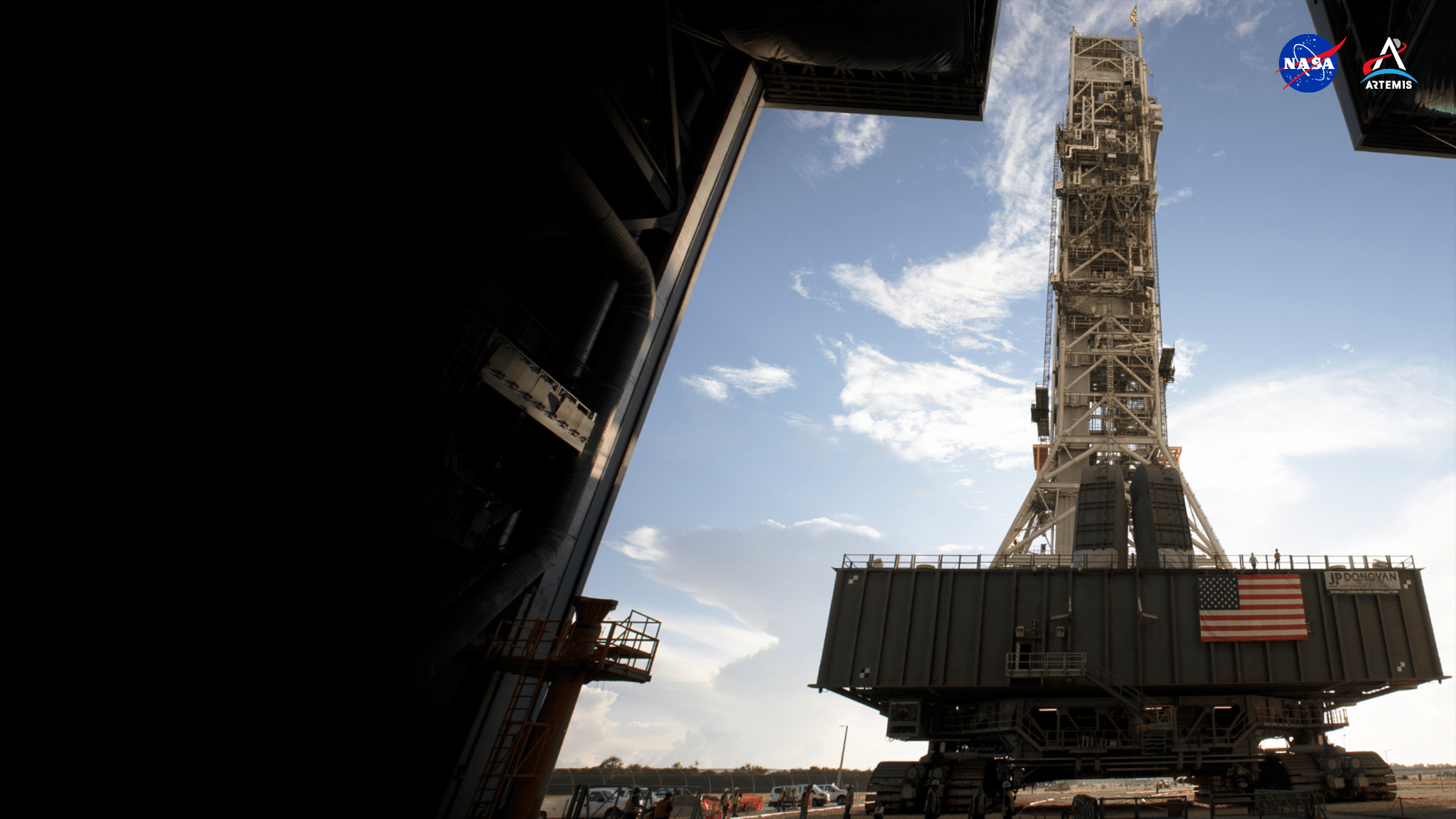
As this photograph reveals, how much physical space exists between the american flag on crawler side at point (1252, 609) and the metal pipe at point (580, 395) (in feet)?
60.6

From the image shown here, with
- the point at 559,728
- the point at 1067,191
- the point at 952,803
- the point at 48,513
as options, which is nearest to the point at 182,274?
the point at 48,513

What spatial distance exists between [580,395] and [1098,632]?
1685 centimetres

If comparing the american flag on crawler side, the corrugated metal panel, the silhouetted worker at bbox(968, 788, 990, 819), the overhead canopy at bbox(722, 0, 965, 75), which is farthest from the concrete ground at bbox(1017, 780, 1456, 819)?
the overhead canopy at bbox(722, 0, 965, 75)

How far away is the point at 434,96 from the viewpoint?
15.1 meters

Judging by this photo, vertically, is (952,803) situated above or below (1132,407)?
below

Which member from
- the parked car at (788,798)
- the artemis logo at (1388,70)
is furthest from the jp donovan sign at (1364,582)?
the parked car at (788,798)

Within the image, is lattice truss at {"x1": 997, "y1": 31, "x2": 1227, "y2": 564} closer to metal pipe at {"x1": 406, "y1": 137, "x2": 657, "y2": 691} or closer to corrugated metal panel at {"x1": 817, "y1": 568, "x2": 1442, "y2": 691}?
corrugated metal panel at {"x1": 817, "y1": 568, "x2": 1442, "y2": 691}

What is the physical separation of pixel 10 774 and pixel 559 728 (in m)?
7.65

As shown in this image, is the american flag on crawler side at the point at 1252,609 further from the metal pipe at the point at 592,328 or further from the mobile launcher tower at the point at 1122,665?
the metal pipe at the point at 592,328

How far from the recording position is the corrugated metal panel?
71.1 feet

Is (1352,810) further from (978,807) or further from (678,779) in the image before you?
(678,779)

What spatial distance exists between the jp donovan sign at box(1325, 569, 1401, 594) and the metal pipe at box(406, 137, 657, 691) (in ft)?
70.9

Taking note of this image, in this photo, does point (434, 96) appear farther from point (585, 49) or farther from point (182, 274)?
point (182, 274)

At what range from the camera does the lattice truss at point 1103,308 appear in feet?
123
